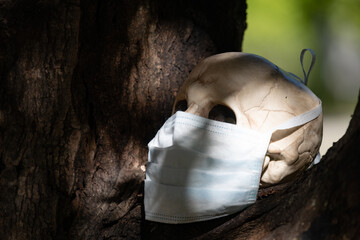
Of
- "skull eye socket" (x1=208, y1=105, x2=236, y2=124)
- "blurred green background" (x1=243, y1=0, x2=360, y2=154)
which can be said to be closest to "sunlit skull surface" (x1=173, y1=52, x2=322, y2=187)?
"skull eye socket" (x1=208, y1=105, x2=236, y2=124)

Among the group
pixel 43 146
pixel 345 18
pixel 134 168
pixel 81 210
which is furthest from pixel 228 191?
pixel 345 18

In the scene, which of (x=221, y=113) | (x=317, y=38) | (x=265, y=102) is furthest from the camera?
(x=317, y=38)

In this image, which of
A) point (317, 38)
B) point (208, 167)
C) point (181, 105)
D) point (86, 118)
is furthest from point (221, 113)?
point (317, 38)

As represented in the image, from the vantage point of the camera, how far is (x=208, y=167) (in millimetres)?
1652

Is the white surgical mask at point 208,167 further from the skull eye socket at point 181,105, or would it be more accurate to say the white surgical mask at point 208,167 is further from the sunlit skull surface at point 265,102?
the skull eye socket at point 181,105

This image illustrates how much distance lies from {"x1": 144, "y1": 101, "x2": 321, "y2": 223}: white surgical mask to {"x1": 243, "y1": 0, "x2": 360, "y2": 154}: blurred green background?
3867mm

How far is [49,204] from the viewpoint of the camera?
69.6 inches

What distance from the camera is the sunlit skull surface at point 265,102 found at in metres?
1.63

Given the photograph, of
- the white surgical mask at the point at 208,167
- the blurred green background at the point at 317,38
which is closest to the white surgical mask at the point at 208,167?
the white surgical mask at the point at 208,167

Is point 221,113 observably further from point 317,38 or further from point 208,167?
point 317,38

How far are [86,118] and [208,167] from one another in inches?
21.7

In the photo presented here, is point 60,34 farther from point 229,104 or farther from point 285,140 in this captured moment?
point 285,140

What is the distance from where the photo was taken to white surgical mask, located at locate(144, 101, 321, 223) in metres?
1.62

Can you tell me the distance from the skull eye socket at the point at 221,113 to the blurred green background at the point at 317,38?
12.0ft
